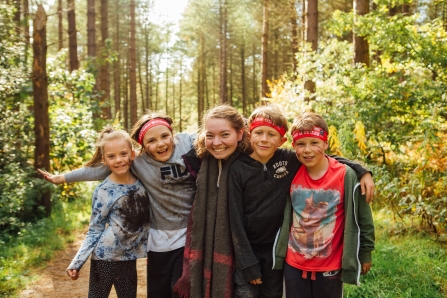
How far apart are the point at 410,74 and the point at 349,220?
4.42 meters

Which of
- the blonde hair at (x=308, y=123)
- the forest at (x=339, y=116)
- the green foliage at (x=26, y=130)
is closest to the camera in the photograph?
the blonde hair at (x=308, y=123)

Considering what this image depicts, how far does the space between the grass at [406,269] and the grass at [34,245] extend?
393 cm

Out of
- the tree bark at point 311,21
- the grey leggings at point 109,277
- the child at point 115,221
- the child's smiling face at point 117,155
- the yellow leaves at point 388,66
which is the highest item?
the tree bark at point 311,21

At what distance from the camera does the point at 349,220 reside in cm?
253

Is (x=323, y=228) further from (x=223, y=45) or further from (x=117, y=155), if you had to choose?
(x=223, y=45)

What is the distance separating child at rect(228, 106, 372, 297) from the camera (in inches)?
105

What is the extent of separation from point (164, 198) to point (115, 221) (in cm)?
40

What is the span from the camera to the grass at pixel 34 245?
15.9 ft

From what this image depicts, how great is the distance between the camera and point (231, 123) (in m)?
2.77

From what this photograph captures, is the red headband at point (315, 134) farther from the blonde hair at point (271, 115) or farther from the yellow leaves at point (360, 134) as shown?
the yellow leaves at point (360, 134)

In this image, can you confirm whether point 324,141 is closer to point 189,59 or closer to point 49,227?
point 49,227

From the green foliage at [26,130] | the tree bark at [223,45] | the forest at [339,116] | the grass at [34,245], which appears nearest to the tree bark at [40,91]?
the forest at [339,116]

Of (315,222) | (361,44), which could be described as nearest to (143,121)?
(315,222)

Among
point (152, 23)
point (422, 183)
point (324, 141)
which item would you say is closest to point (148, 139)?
point (324, 141)
